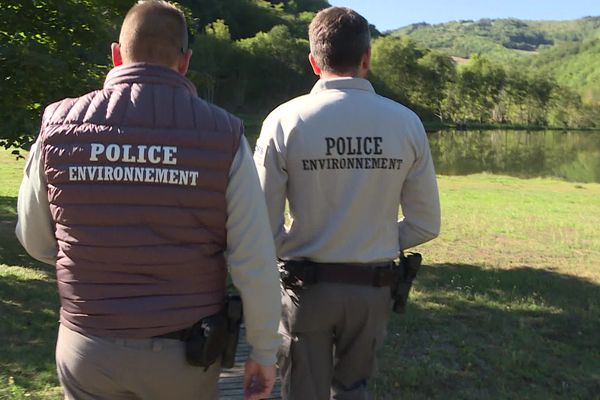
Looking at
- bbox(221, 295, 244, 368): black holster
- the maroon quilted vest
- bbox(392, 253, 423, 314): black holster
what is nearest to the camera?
the maroon quilted vest

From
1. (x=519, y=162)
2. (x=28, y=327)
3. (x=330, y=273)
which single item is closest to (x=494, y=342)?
(x=330, y=273)

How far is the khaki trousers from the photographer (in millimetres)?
1795

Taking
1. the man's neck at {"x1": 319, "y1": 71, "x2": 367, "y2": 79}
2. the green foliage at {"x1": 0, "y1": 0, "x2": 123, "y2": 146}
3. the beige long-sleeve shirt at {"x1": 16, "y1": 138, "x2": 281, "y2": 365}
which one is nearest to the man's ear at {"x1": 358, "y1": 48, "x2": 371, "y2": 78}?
the man's neck at {"x1": 319, "y1": 71, "x2": 367, "y2": 79}

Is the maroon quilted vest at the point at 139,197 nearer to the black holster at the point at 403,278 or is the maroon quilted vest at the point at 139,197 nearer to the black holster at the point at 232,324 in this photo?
the black holster at the point at 232,324

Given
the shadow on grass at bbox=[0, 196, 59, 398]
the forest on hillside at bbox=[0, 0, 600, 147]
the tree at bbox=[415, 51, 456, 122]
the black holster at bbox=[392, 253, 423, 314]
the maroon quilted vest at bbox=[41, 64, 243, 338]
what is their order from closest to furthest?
the maroon quilted vest at bbox=[41, 64, 243, 338] → the black holster at bbox=[392, 253, 423, 314] → the shadow on grass at bbox=[0, 196, 59, 398] → the forest on hillside at bbox=[0, 0, 600, 147] → the tree at bbox=[415, 51, 456, 122]

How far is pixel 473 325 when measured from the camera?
5781mm

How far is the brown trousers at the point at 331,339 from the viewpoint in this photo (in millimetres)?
2553

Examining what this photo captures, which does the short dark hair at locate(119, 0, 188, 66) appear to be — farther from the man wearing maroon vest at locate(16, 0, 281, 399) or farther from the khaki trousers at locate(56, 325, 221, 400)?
the khaki trousers at locate(56, 325, 221, 400)

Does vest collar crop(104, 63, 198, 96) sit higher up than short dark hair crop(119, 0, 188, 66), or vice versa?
short dark hair crop(119, 0, 188, 66)

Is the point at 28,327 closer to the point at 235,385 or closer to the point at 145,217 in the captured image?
the point at 235,385

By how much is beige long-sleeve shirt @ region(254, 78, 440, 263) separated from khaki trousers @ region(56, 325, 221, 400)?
0.84 meters

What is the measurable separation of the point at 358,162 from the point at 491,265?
7136 millimetres

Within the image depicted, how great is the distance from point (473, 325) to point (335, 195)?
12.1ft

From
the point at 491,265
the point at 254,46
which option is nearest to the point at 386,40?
the point at 254,46
